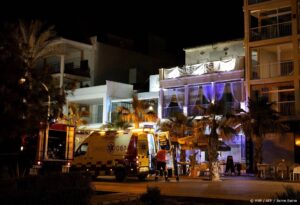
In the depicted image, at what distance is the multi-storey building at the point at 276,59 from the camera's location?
3145cm

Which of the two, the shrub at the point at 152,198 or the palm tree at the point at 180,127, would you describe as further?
the palm tree at the point at 180,127

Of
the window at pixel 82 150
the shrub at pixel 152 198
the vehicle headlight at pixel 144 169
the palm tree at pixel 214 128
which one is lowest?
the shrub at pixel 152 198

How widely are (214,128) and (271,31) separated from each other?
12.0m

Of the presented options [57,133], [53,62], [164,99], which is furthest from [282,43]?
[53,62]

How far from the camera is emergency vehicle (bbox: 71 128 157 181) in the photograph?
2369 centimetres

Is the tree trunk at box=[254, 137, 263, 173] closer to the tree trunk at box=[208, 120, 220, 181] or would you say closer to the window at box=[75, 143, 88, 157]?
the tree trunk at box=[208, 120, 220, 181]

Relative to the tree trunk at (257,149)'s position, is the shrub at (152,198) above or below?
below

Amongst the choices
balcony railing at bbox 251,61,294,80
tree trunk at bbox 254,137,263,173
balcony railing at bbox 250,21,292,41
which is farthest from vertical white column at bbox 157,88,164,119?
tree trunk at bbox 254,137,263,173

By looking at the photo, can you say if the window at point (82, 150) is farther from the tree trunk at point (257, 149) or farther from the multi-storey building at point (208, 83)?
the multi-storey building at point (208, 83)

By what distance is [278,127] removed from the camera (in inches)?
1137

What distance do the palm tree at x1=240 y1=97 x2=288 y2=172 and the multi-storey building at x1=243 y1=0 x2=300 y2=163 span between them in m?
2.35

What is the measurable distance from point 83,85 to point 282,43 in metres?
21.0

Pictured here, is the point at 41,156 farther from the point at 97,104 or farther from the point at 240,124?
the point at 97,104

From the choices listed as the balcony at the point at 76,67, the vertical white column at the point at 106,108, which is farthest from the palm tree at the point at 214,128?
the balcony at the point at 76,67
